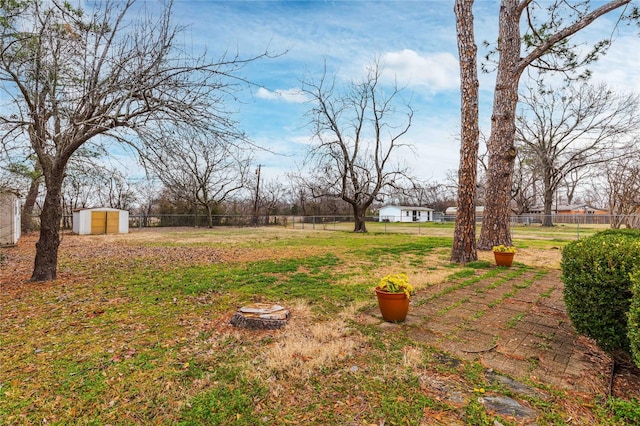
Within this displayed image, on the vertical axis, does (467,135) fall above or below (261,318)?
above

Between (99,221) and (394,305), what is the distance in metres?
20.3

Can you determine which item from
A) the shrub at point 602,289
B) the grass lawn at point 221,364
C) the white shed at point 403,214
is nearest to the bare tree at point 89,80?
the grass lawn at point 221,364

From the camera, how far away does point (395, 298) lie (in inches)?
132

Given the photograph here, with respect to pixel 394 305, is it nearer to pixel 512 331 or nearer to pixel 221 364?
pixel 512 331

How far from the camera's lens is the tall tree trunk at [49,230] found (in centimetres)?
512

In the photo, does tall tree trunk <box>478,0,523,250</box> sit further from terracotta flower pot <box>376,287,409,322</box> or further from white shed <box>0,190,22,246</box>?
white shed <box>0,190,22,246</box>

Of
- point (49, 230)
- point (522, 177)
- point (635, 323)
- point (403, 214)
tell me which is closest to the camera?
point (635, 323)

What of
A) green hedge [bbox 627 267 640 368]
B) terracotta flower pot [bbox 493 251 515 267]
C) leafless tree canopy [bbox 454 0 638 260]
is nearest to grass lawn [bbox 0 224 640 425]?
green hedge [bbox 627 267 640 368]

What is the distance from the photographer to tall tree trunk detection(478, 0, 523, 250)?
810cm

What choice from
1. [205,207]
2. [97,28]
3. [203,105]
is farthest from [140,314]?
[205,207]

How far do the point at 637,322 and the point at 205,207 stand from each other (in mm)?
26866

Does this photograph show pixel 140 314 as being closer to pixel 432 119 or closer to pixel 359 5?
pixel 359 5

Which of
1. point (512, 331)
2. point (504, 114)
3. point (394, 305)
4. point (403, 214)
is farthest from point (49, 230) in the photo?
point (403, 214)

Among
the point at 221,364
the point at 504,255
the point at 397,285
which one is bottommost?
the point at 221,364
